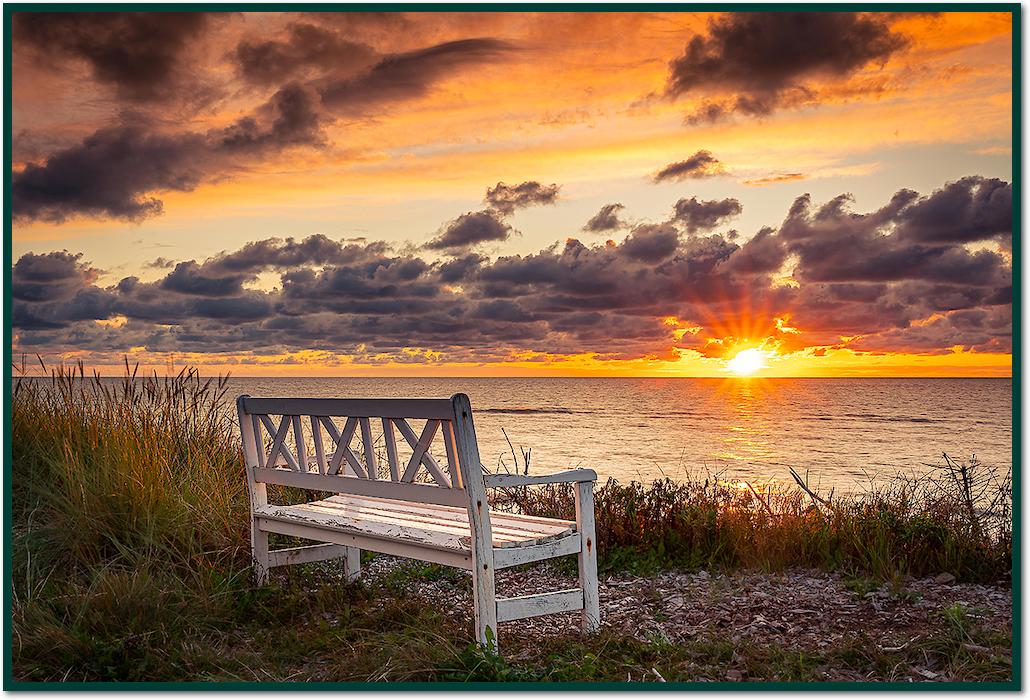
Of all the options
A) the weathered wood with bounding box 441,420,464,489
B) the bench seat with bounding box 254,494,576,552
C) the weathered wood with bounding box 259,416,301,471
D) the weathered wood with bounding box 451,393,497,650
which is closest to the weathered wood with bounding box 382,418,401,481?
the bench seat with bounding box 254,494,576,552

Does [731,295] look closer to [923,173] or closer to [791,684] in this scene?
[923,173]

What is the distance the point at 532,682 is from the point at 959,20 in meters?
3.41

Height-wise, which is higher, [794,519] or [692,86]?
[692,86]

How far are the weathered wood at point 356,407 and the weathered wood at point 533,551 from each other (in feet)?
1.89

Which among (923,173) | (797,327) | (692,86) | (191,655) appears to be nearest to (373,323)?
(797,327)

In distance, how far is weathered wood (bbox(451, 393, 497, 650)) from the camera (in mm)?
3641

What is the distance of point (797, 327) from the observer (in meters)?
30.6

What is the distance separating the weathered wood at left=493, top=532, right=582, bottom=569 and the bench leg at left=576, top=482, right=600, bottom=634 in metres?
0.06

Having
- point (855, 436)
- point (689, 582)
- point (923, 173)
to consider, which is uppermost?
point (923, 173)

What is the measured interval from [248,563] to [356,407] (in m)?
1.51

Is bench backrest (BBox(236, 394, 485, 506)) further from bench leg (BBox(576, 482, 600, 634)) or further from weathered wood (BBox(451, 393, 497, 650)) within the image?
bench leg (BBox(576, 482, 600, 634))

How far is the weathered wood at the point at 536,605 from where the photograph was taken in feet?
12.3


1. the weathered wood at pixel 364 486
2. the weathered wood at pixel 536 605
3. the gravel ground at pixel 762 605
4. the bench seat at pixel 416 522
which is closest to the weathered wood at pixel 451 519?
the bench seat at pixel 416 522

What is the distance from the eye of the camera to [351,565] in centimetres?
522
